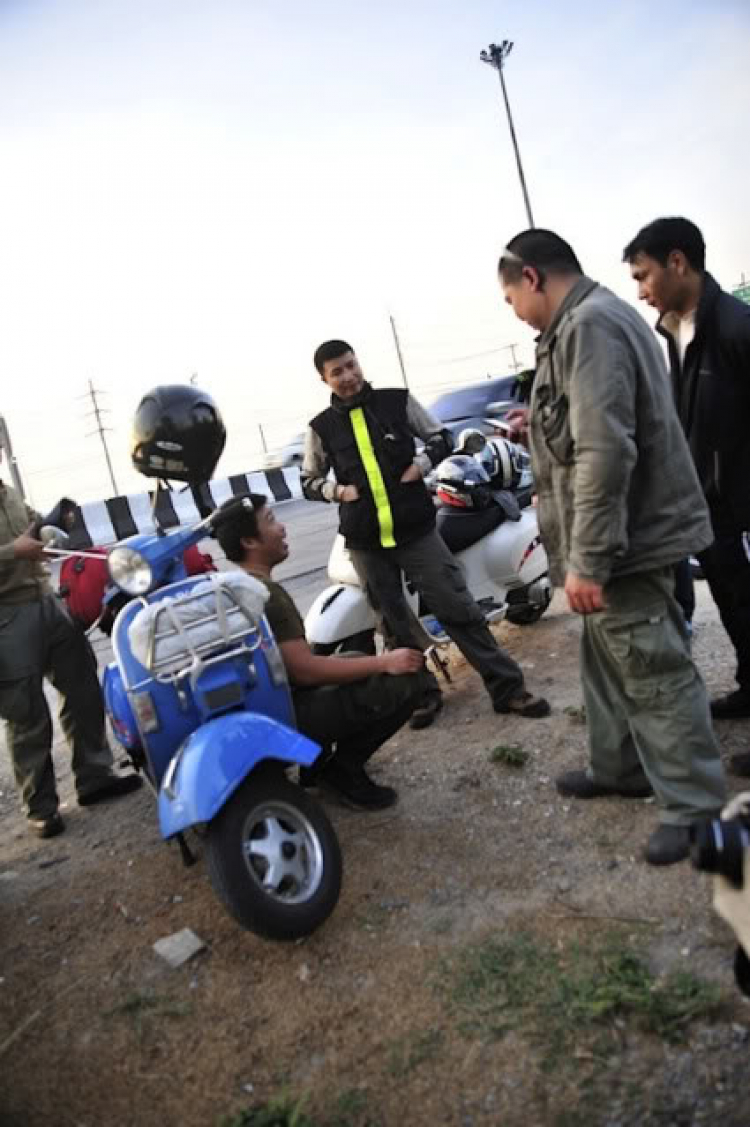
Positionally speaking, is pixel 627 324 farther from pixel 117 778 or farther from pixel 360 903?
pixel 117 778

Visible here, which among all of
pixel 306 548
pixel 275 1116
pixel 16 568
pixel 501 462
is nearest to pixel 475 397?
pixel 306 548

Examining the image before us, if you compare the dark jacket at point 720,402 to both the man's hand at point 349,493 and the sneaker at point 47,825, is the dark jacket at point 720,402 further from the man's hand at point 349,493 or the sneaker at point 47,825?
the sneaker at point 47,825

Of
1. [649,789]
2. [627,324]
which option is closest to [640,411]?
[627,324]

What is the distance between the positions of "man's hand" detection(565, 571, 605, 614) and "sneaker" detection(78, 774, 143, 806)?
8.50 feet

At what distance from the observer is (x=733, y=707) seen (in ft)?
11.8

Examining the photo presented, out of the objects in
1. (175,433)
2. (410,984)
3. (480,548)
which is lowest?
(410,984)

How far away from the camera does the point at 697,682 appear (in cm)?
277

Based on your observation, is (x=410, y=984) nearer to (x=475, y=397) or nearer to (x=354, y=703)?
(x=354, y=703)

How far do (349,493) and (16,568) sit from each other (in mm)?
1564

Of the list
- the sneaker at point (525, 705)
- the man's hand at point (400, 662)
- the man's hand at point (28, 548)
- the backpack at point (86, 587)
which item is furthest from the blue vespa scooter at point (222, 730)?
the sneaker at point (525, 705)

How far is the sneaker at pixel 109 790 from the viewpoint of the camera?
421 cm

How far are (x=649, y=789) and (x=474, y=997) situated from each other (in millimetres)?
1201

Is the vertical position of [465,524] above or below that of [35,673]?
above

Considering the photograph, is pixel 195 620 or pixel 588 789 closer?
pixel 195 620
